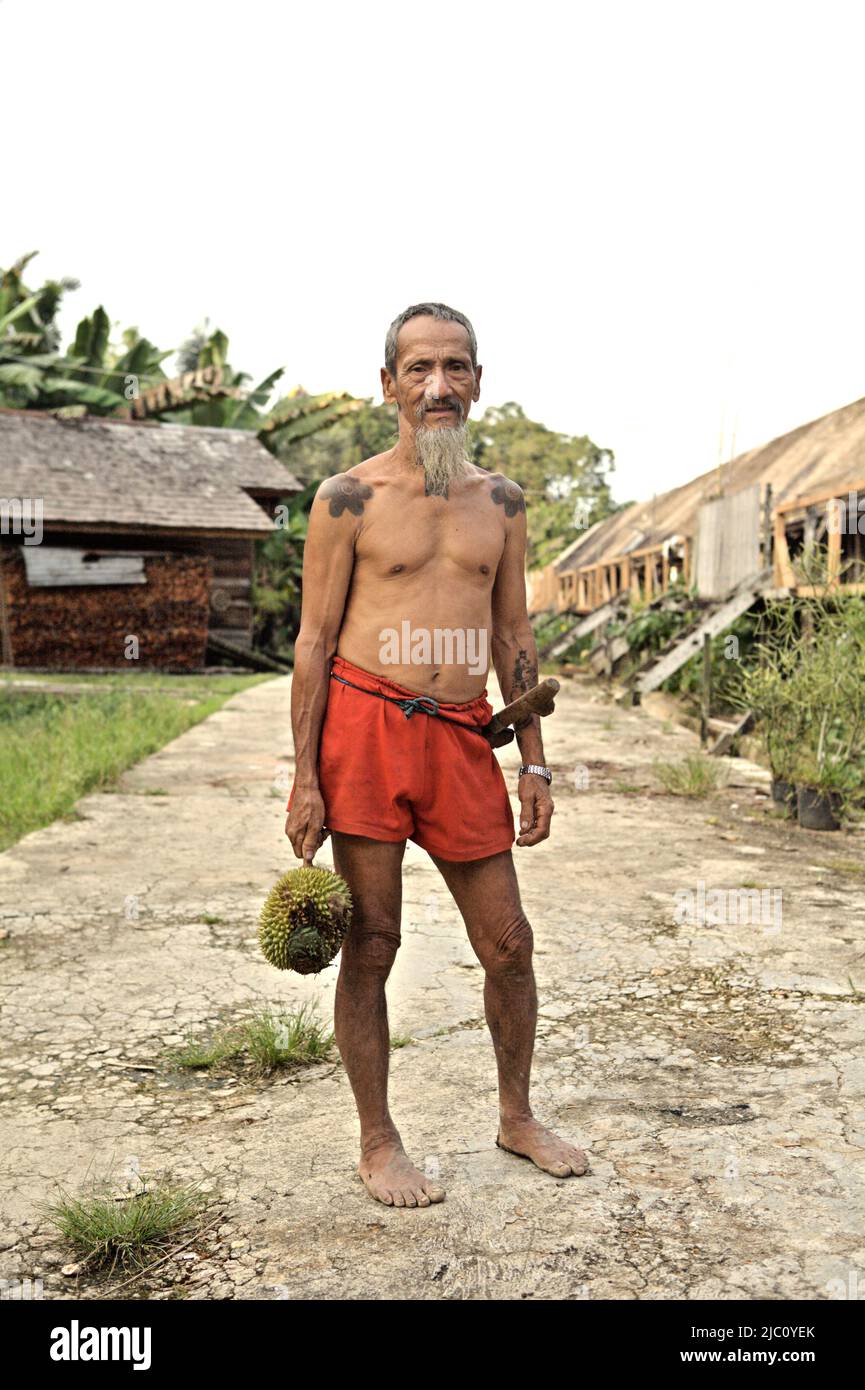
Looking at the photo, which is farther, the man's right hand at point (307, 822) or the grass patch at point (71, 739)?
the grass patch at point (71, 739)

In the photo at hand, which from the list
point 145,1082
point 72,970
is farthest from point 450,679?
point 72,970

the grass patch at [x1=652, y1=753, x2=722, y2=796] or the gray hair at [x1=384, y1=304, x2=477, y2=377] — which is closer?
the gray hair at [x1=384, y1=304, x2=477, y2=377]

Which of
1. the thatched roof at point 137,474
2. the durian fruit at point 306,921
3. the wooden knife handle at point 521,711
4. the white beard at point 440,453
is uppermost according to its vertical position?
the thatched roof at point 137,474

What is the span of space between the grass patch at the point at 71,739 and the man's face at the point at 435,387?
14.5 feet

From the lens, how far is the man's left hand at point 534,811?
3035mm

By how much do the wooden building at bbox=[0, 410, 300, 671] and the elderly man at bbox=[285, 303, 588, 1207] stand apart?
16333 millimetres

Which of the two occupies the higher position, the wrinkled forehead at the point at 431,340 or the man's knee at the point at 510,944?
the wrinkled forehead at the point at 431,340

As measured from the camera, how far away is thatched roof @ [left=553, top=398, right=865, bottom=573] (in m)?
12.4

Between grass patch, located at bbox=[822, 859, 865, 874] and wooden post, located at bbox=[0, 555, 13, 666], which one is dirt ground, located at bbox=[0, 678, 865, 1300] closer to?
grass patch, located at bbox=[822, 859, 865, 874]

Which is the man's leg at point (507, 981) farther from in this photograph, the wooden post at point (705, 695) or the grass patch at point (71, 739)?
the wooden post at point (705, 695)

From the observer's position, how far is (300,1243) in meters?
2.54
